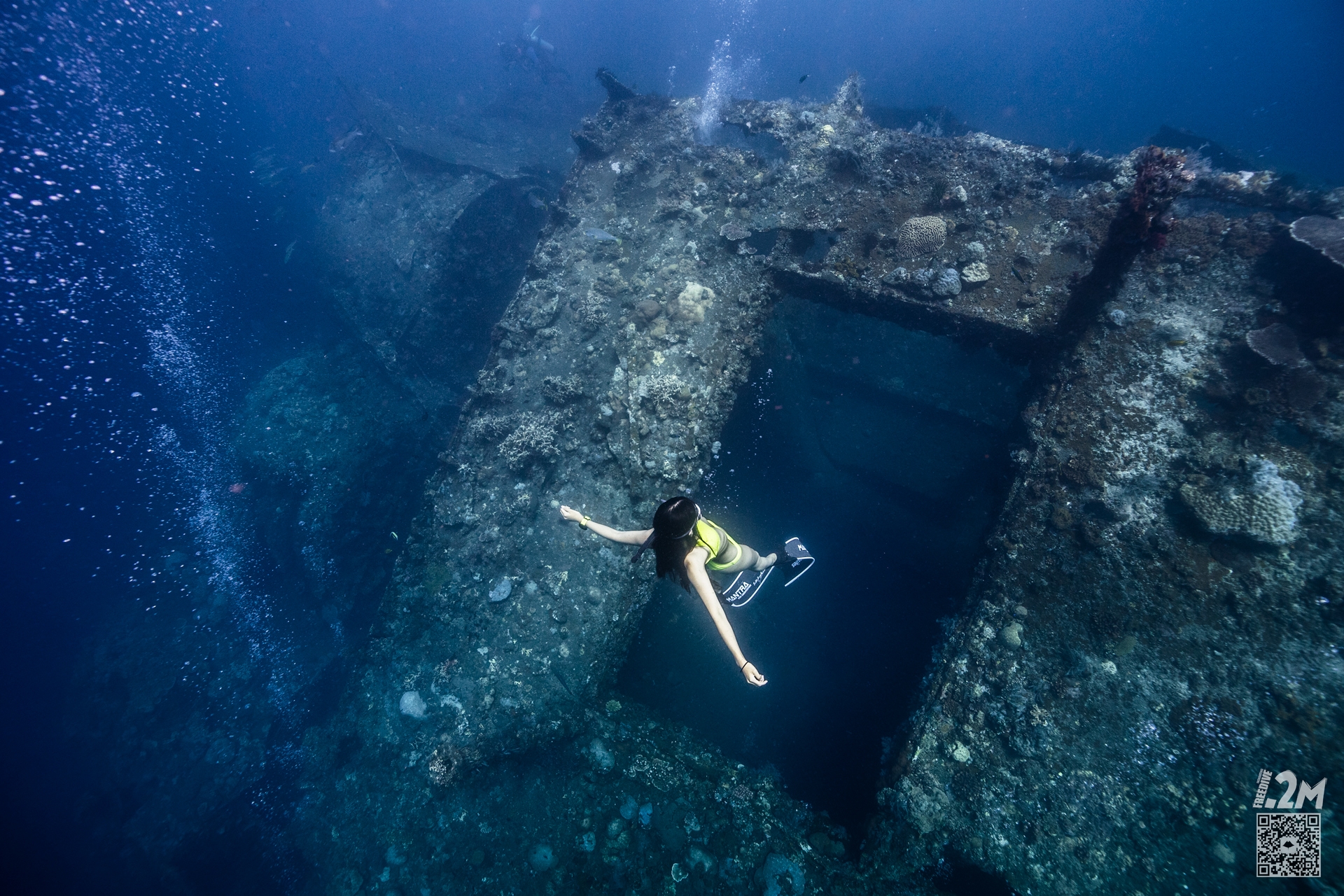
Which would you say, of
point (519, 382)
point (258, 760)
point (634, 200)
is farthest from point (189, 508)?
point (634, 200)

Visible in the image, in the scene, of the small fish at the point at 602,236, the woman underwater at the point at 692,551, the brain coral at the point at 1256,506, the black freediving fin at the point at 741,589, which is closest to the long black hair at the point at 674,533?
the woman underwater at the point at 692,551

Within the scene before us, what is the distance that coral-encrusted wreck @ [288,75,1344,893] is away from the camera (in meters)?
3.35

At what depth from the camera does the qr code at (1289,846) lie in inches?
113

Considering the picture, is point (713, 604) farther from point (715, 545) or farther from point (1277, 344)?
point (1277, 344)

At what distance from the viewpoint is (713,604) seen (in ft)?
10.1

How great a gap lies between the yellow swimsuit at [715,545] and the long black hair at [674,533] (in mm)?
142

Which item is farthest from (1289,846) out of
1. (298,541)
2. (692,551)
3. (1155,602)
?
(298,541)

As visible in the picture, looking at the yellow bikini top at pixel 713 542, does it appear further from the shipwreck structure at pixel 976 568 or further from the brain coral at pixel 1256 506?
the brain coral at pixel 1256 506

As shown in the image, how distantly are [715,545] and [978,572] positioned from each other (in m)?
2.72

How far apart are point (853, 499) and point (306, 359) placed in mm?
11297

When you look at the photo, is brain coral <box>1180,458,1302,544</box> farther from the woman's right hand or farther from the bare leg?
the woman's right hand

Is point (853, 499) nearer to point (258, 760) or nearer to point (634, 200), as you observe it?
point (634, 200)

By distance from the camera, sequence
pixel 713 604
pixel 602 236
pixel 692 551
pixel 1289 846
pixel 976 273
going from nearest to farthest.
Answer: pixel 1289 846 < pixel 713 604 < pixel 692 551 < pixel 976 273 < pixel 602 236

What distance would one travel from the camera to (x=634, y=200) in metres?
7.23
